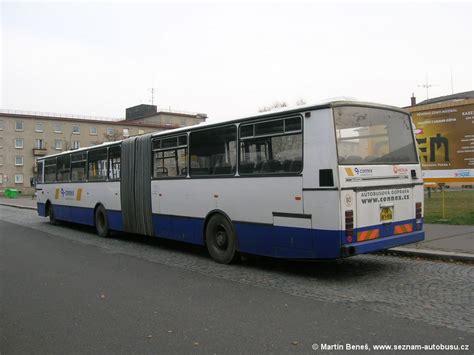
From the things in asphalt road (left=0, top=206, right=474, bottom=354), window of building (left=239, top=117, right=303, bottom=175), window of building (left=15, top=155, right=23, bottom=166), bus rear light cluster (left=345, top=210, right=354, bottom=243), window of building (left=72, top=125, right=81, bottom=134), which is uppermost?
window of building (left=72, top=125, right=81, bottom=134)

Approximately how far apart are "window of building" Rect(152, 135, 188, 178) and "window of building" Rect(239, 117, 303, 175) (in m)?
2.03

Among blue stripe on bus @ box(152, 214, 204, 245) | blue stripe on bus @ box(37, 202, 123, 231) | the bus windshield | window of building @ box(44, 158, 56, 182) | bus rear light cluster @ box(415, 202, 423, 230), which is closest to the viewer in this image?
the bus windshield

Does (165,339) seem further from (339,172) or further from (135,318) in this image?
(339,172)

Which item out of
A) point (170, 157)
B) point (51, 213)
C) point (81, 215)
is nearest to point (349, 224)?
point (170, 157)

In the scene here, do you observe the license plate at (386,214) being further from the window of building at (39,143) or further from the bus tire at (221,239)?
the window of building at (39,143)

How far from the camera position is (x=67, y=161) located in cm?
1672

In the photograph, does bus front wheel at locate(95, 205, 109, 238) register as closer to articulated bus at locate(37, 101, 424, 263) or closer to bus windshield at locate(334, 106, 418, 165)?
articulated bus at locate(37, 101, 424, 263)

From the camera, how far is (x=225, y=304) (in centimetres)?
620

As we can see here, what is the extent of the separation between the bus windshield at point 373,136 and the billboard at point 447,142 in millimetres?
5450

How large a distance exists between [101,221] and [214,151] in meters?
6.39

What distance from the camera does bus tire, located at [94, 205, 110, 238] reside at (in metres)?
13.8

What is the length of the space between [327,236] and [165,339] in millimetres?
3144

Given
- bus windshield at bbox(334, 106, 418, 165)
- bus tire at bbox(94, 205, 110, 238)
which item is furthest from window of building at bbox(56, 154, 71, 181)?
bus windshield at bbox(334, 106, 418, 165)

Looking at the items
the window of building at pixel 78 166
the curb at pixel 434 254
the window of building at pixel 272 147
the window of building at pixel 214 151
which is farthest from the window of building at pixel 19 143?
the curb at pixel 434 254
